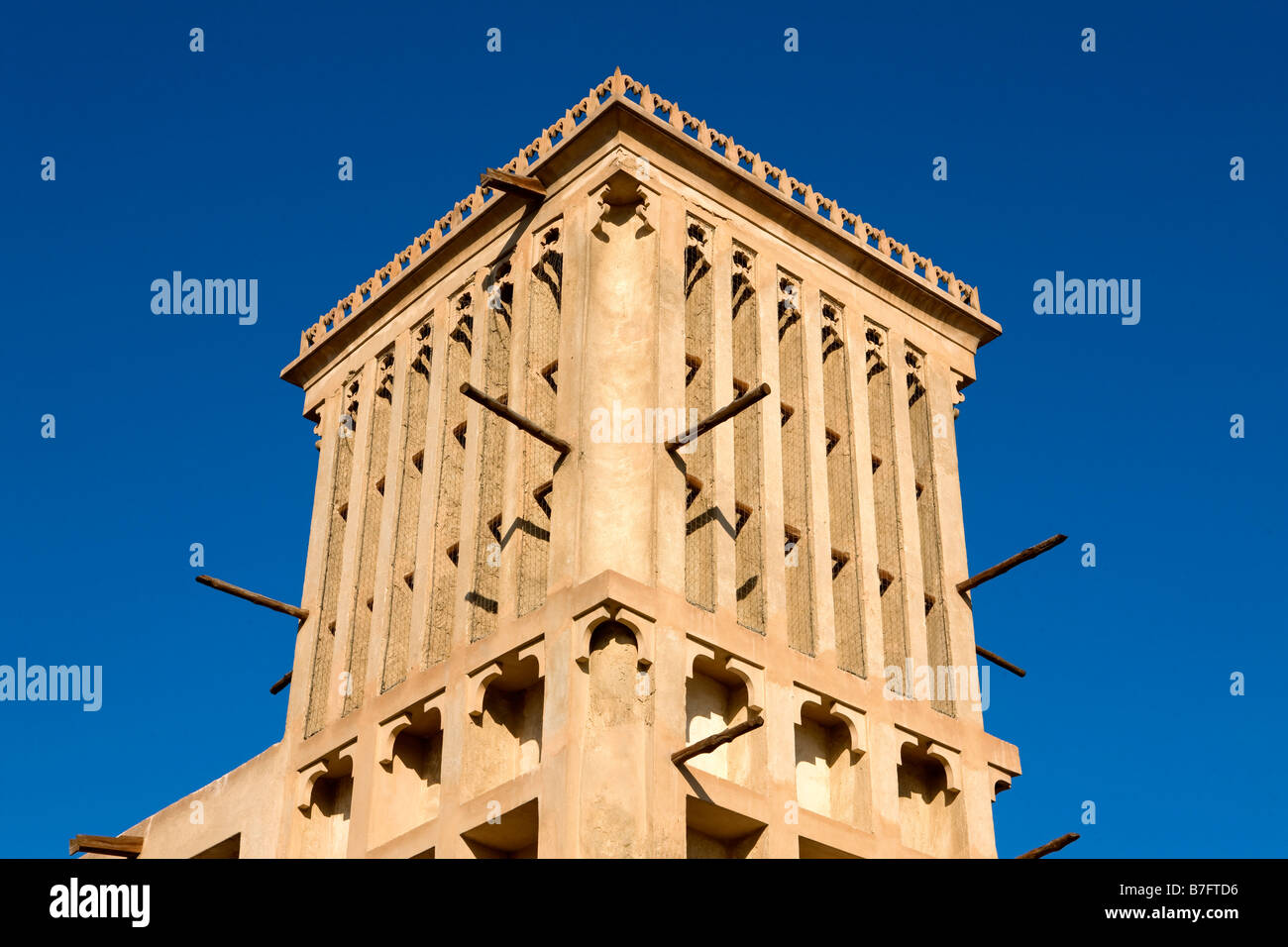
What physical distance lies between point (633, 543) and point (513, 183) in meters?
6.59

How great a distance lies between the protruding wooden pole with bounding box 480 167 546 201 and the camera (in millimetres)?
28375

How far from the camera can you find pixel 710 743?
910 inches

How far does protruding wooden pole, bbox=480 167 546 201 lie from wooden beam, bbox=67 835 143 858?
1231cm

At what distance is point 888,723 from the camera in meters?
26.8

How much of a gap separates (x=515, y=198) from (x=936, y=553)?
839cm

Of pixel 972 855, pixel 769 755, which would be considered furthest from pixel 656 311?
pixel 972 855

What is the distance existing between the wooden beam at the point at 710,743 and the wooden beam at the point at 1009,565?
21.5 feet
